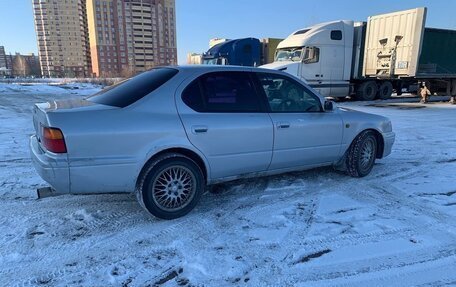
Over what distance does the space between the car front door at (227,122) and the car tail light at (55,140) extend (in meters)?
1.15

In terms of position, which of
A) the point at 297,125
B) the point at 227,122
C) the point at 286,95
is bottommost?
the point at 297,125

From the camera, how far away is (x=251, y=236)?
328cm

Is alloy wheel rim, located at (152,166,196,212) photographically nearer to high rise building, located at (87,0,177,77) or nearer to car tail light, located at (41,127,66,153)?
car tail light, located at (41,127,66,153)

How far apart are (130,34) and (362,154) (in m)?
85.1

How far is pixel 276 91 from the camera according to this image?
14.0 ft

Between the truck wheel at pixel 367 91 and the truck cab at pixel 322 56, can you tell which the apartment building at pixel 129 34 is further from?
the truck wheel at pixel 367 91

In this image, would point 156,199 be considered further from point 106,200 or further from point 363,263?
point 363,263

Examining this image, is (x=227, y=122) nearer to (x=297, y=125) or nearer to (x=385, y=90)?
(x=297, y=125)

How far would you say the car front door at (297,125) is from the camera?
416 centimetres

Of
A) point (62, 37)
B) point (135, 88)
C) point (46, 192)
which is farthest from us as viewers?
point (62, 37)

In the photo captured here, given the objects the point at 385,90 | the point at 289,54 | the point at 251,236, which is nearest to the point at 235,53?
the point at 289,54

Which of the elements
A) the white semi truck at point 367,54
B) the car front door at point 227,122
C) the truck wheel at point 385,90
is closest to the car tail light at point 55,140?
the car front door at point 227,122

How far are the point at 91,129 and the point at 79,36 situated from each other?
110 m

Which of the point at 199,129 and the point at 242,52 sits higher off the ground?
the point at 242,52
